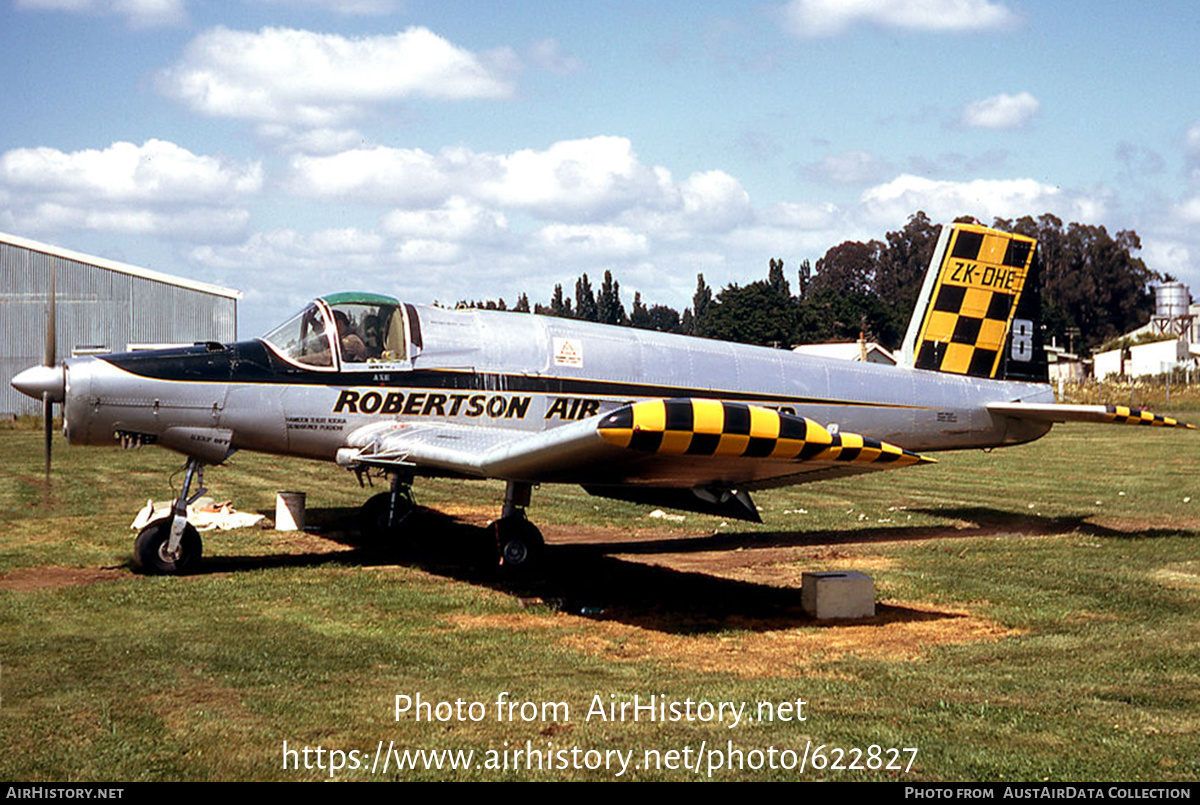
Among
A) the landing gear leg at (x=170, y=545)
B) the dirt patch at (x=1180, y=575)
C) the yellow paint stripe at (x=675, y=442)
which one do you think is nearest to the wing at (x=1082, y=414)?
the dirt patch at (x=1180, y=575)

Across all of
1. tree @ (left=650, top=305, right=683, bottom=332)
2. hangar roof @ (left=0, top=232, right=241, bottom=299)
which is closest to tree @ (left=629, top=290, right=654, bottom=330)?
tree @ (left=650, top=305, right=683, bottom=332)

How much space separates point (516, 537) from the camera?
1120cm

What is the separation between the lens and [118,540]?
13.6 metres

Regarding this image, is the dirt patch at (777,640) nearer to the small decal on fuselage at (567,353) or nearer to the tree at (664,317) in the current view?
the small decal on fuselage at (567,353)

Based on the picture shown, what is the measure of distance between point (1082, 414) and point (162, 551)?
10756 mm

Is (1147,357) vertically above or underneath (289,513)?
above

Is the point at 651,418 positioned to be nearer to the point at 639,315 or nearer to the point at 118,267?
the point at 118,267

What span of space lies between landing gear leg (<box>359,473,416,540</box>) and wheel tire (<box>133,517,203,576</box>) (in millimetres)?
2910

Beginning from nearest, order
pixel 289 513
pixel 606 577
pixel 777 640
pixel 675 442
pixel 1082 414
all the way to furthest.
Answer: pixel 675 442, pixel 777 640, pixel 606 577, pixel 1082 414, pixel 289 513

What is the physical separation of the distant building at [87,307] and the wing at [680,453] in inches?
1448

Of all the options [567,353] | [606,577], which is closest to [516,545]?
[606,577]

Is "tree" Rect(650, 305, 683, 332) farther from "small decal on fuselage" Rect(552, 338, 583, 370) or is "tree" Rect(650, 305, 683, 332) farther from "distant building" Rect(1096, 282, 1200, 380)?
"small decal on fuselage" Rect(552, 338, 583, 370)

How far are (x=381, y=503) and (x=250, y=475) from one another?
9217mm

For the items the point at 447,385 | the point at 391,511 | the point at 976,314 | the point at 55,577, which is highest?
the point at 976,314
